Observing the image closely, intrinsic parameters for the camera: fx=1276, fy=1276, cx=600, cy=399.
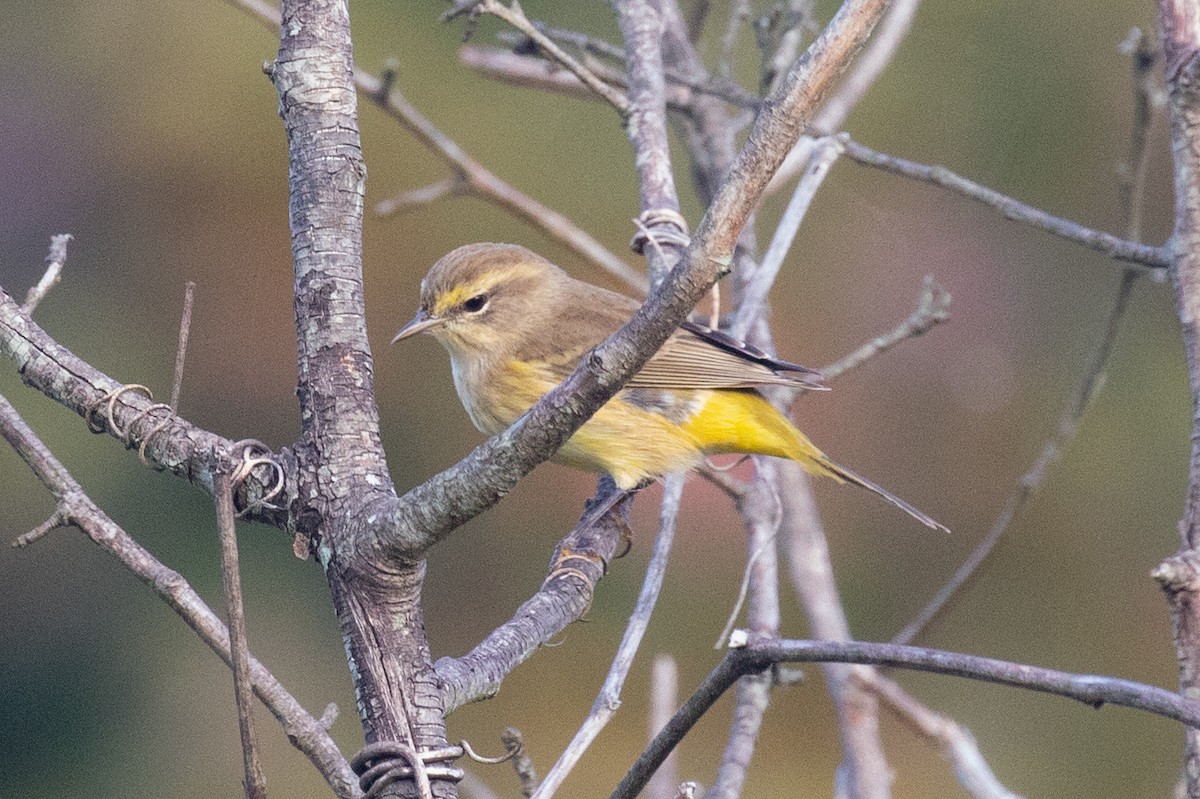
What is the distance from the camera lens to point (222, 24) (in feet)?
14.6

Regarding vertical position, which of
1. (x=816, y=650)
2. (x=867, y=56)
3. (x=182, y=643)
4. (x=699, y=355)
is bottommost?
(x=816, y=650)

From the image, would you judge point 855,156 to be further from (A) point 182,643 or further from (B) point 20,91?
(B) point 20,91

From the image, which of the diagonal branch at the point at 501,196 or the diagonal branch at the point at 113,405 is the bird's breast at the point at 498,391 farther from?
the diagonal branch at the point at 113,405

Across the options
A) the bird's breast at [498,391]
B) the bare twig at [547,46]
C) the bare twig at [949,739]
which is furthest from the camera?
the bird's breast at [498,391]

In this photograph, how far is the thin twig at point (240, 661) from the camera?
1236mm

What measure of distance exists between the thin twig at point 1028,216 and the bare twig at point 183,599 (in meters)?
1.62

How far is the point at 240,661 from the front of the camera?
4.20 ft

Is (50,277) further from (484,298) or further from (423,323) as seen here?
(484,298)

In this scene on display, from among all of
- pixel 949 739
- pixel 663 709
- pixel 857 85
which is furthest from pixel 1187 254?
pixel 857 85

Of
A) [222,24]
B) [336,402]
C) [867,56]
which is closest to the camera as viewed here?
[336,402]

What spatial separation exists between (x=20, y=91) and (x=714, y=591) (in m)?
2.94

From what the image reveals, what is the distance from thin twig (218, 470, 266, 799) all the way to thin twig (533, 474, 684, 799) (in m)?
0.35

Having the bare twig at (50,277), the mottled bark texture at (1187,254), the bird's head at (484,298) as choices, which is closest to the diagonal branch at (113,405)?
the bare twig at (50,277)

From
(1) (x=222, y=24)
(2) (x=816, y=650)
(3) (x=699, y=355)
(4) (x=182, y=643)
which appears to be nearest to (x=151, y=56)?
(1) (x=222, y=24)
